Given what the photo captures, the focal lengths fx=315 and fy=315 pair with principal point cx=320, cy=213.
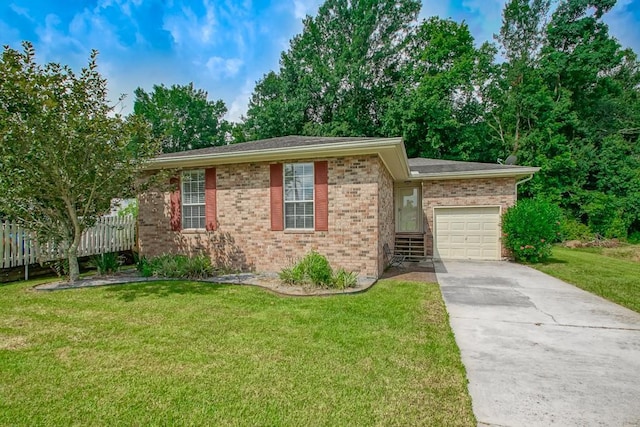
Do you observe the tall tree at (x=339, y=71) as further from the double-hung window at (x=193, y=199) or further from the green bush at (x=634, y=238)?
the green bush at (x=634, y=238)

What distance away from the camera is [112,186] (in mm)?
7277

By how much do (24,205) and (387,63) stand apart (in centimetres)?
2464

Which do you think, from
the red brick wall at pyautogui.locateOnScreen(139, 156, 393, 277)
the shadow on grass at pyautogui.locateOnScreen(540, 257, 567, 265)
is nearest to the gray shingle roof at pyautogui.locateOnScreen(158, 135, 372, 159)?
the red brick wall at pyautogui.locateOnScreen(139, 156, 393, 277)

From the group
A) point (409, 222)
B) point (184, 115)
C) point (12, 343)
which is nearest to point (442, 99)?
point (409, 222)

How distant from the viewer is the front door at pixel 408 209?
11820 millimetres

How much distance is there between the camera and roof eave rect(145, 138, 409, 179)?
6812 millimetres

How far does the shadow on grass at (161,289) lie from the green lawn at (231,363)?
1.86ft

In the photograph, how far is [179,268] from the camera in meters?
7.70

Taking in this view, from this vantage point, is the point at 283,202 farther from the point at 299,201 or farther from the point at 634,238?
the point at 634,238

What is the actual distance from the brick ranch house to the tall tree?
14839mm

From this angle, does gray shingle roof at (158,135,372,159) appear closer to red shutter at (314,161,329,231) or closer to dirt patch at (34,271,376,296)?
red shutter at (314,161,329,231)

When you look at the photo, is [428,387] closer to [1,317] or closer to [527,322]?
[527,322]

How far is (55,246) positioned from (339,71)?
70.1 ft

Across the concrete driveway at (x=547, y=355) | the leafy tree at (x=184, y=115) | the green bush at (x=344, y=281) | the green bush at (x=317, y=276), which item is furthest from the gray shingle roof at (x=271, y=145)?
the leafy tree at (x=184, y=115)
